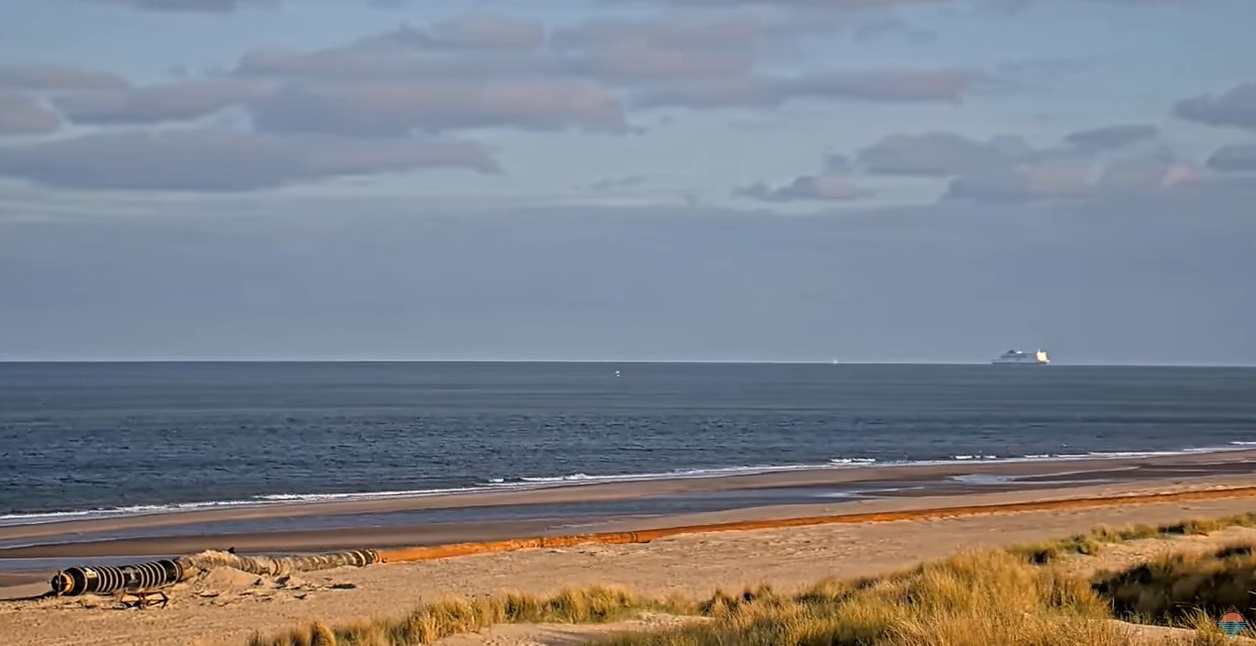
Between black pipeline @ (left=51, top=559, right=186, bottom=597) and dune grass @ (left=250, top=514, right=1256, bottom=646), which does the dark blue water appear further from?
dune grass @ (left=250, top=514, right=1256, bottom=646)

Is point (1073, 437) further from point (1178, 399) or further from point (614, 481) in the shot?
point (1178, 399)

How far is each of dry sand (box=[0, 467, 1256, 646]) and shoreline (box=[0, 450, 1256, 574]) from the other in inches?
137

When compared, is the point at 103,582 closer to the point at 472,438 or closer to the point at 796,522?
the point at 796,522

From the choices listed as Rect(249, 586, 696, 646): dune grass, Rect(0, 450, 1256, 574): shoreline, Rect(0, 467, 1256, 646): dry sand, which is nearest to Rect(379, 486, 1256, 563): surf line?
Rect(0, 467, 1256, 646): dry sand

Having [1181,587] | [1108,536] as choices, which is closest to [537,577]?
[1181,587]

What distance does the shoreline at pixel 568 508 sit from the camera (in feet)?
90.1

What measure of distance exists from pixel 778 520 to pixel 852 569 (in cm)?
862

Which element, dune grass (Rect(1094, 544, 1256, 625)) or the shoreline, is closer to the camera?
dune grass (Rect(1094, 544, 1256, 625))

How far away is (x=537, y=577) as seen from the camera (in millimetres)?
21016

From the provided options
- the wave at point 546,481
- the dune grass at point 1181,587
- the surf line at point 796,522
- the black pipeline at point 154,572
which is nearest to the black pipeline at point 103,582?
the black pipeline at point 154,572

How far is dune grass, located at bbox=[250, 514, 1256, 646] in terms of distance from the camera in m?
9.70

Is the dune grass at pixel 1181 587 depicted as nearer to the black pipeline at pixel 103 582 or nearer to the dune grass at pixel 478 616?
the dune grass at pixel 478 616

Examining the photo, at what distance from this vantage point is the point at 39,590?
2091 centimetres

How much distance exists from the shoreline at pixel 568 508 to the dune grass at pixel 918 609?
11811mm
